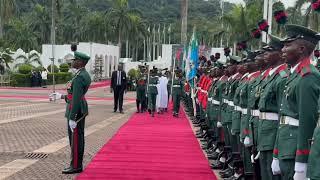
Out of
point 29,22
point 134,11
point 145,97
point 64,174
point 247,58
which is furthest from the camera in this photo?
point 29,22

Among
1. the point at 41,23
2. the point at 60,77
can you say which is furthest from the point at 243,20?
the point at 41,23

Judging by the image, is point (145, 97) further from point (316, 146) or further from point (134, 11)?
point (134, 11)

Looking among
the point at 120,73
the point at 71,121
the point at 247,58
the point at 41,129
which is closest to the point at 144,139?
the point at 41,129

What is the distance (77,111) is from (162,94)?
498 inches

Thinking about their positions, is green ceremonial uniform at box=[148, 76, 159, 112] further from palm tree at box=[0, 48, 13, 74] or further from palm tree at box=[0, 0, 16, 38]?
palm tree at box=[0, 0, 16, 38]

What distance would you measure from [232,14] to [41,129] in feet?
104

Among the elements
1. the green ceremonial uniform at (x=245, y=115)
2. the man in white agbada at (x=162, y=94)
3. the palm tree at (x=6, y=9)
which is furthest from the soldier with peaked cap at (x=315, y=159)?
the palm tree at (x=6, y=9)

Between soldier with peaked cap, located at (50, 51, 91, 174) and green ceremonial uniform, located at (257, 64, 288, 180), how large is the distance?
3557mm

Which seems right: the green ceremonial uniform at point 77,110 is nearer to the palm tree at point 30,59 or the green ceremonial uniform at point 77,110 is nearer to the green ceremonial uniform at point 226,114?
the green ceremonial uniform at point 226,114

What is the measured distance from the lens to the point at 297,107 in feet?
14.1

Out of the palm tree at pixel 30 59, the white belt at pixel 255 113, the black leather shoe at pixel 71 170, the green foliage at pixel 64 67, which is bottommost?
the black leather shoe at pixel 71 170

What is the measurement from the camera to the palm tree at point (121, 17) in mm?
64312

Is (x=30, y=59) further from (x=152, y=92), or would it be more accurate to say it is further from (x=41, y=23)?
(x=152, y=92)

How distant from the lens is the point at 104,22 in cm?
6850
